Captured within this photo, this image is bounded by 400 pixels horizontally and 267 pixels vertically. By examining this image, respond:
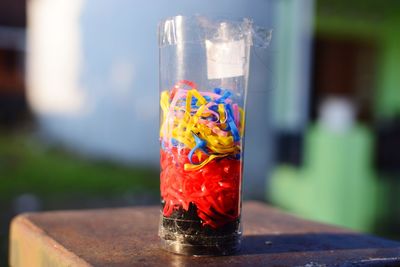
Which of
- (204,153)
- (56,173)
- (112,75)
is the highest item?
(112,75)

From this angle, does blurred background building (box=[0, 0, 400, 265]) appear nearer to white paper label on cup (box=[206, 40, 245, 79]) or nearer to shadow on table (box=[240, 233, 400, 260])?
shadow on table (box=[240, 233, 400, 260])

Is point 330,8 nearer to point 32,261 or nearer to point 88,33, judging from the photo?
point 88,33

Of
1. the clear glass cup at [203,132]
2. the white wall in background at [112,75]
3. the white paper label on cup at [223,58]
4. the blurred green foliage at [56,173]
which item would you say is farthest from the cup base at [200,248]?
the white wall in background at [112,75]

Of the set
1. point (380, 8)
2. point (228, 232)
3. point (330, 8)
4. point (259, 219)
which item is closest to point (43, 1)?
point (330, 8)

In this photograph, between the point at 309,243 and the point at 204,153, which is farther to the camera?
the point at 309,243

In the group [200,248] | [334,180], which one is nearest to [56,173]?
[334,180]

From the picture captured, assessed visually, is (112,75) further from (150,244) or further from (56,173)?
(150,244)
